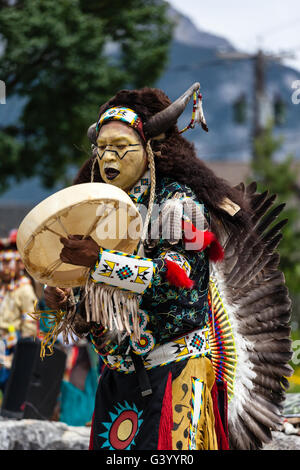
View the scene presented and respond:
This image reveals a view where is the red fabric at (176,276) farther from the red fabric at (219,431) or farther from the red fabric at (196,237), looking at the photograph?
the red fabric at (219,431)

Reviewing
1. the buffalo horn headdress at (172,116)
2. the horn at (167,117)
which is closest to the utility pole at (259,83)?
the buffalo horn headdress at (172,116)

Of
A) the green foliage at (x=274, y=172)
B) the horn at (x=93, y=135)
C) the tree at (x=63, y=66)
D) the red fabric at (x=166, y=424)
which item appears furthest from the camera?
the green foliage at (x=274, y=172)

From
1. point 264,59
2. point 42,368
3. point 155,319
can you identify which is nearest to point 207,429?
point 155,319

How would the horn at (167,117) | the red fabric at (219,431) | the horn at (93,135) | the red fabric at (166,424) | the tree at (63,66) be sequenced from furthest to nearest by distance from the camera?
the tree at (63,66) → the horn at (93,135) → the red fabric at (219,431) → the horn at (167,117) → the red fabric at (166,424)

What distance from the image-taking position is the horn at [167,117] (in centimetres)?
321

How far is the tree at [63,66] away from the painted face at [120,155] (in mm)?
11640

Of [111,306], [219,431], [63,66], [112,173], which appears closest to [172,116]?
[112,173]

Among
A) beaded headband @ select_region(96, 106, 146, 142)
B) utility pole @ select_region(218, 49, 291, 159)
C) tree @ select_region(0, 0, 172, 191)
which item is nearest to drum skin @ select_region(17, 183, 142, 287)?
beaded headband @ select_region(96, 106, 146, 142)

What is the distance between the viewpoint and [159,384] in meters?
3.09

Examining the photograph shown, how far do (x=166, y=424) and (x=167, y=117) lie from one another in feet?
4.49

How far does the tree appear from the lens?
14.4m

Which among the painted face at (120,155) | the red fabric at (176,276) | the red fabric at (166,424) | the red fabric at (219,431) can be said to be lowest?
the red fabric at (219,431)

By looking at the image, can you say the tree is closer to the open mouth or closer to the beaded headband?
the beaded headband

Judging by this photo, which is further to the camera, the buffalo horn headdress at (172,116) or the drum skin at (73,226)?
the buffalo horn headdress at (172,116)
